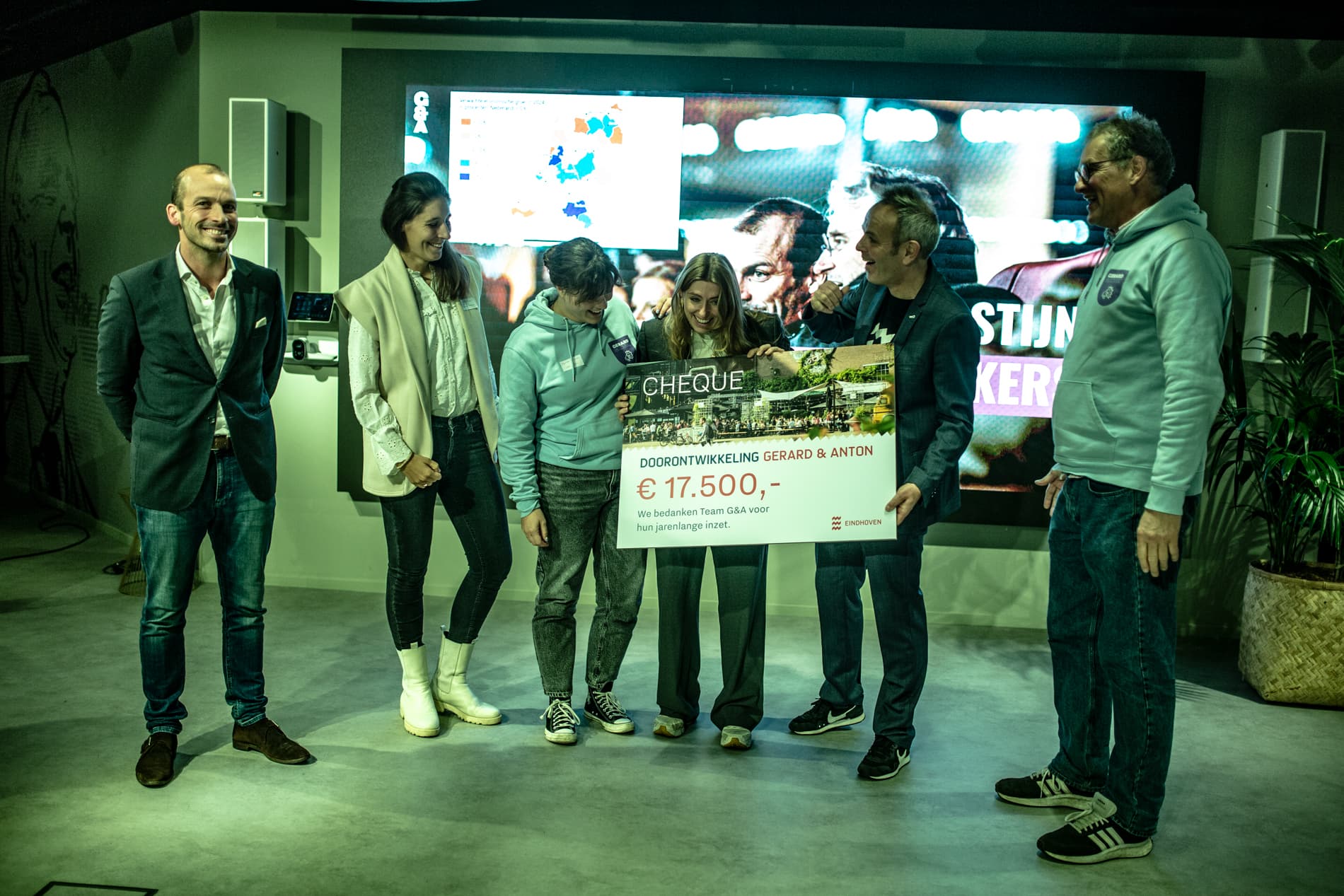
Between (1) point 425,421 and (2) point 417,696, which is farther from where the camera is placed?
(2) point 417,696

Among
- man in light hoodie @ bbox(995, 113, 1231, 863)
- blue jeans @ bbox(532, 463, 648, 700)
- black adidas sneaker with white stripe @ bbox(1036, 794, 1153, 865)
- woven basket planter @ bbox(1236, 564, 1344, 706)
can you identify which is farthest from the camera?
woven basket planter @ bbox(1236, 564, 1344, 706)

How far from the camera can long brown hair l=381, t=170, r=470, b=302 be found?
3322mm

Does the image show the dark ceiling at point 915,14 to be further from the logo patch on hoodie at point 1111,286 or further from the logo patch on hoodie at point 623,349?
the logo patch on hoodie at point 1111,286

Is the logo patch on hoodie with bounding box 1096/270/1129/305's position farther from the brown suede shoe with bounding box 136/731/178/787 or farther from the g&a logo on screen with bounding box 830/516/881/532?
the brown suede shoe with bounding box 136/731/178/787

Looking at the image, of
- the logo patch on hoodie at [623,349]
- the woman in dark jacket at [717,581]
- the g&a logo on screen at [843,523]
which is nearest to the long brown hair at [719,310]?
the woman in dark jacket at [717,581]

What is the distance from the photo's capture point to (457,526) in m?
3.58

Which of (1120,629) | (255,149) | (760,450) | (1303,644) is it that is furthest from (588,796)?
(255,149)

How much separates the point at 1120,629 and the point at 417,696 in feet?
6.78

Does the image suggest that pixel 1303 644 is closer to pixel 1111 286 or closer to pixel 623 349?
pixel 1111 286

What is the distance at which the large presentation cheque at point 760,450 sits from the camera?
3203 mm

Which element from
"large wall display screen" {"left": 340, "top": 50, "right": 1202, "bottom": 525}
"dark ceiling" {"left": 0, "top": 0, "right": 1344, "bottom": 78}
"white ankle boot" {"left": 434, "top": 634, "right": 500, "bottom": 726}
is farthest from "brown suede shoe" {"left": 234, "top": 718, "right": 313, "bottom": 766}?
"dark ceiling" {"left": 0, "top": 0, "right": 1344, "bottom": 78}

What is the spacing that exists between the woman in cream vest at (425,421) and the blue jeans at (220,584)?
1.20ft

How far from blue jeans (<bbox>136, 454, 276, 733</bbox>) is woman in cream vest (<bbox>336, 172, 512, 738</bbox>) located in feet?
1.20

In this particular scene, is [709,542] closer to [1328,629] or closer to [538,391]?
[538,391]
